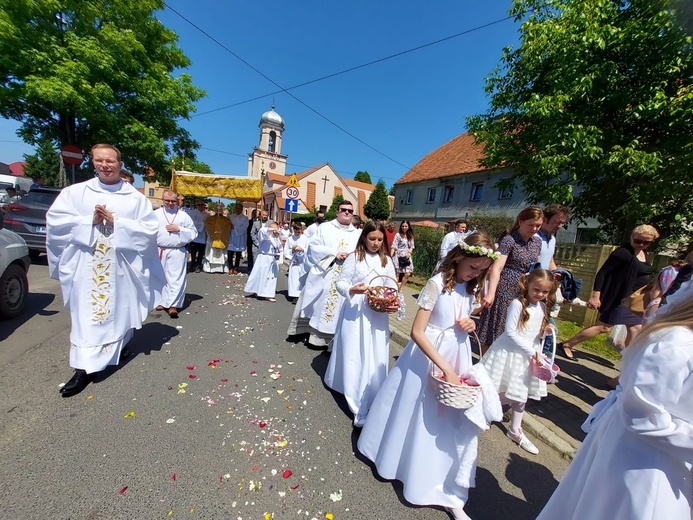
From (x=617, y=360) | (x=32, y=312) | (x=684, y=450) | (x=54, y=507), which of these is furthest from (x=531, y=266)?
(x=32, y=312)

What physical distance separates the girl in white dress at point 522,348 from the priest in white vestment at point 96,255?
371 cm

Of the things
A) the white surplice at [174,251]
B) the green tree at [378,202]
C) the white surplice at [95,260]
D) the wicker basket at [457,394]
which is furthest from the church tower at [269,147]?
the wicker basket at [457,394]

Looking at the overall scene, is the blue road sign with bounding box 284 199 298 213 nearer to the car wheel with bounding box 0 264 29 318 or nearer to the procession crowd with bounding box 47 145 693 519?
the procession crowd with bounding box 47 145 693 519

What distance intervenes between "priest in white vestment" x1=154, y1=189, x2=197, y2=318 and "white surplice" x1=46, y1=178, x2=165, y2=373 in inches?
65.6

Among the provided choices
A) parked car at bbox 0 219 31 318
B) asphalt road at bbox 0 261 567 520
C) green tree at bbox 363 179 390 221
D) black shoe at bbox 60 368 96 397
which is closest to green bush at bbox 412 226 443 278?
asphalt road at bbox 0 261 567 520

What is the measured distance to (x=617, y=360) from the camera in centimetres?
483

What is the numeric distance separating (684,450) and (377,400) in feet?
5.19

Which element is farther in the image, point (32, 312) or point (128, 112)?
point (128, 112)

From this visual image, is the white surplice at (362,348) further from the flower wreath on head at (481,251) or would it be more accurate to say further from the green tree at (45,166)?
the green tree at (45,166)

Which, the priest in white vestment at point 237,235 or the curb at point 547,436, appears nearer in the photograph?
the curb at point 547,436

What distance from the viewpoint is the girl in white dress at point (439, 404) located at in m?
1.94

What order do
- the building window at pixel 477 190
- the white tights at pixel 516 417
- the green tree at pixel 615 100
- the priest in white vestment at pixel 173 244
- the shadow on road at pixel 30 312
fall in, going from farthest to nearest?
the building window at pixel 477 190, the green tree at pixel 615 100, the priest in white vestment at pixel 173 244, the shadow on road at pixel 30 312, the white tights at pixel 516 417

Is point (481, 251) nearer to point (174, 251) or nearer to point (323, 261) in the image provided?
point (323, 261)

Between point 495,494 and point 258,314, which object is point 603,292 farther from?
point 258,314
